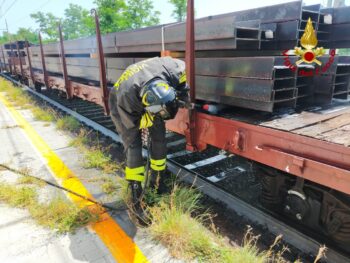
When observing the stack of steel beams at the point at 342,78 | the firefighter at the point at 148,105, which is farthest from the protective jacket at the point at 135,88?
the stack of steel beams at the point at 342,78

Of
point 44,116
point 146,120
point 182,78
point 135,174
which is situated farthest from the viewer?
point 44,116

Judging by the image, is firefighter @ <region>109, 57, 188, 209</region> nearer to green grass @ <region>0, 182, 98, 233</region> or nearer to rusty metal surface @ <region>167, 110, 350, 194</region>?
rusty metal surface @ <region>167, 110, 350, 194</region>

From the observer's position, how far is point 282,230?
283 cm

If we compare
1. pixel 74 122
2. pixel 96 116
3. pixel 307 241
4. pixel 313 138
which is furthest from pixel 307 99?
pixel 96 116

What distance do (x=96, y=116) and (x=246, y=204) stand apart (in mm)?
5899

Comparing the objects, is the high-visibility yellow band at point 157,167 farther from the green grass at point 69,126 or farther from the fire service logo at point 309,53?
the green grass at point 69,126

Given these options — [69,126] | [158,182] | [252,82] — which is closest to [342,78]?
[252,82]

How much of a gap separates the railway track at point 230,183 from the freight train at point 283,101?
6.2 inches

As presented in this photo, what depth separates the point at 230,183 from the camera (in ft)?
13.0

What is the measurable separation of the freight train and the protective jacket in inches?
8.6

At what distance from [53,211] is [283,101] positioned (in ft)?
8.87

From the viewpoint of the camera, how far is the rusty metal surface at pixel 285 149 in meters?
1.90

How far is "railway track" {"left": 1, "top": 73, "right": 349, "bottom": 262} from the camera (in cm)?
270

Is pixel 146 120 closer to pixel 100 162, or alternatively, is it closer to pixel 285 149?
pixel 285 149
